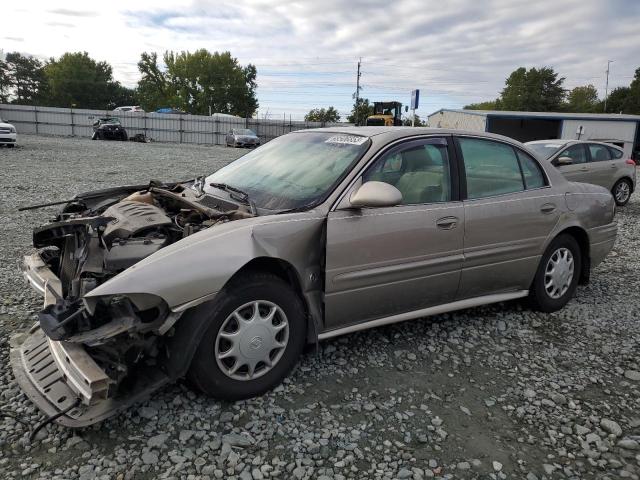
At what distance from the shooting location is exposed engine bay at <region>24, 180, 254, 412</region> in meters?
2.43

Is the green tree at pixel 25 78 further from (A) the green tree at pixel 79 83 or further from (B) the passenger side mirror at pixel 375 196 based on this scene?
(B) the passenger side mirror at pixel 375 196

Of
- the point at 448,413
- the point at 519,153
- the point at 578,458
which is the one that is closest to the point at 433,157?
the point at 519,153

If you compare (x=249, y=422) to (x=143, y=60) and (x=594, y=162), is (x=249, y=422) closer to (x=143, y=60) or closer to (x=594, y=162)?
(x=594, y=162)

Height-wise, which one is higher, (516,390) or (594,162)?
(594,162)

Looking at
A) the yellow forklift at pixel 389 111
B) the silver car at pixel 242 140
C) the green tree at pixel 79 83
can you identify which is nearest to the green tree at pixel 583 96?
the yellow forklift at pixel 389 111

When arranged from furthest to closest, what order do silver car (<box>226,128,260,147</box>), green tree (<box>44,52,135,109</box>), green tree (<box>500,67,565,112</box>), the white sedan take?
1. green tree (<box>44,52,135,109</box>)
2. green tree (<box>500,67,565,112</box>)
3. silver car (<box>226,128,260,147</box>)
4. the white sedan

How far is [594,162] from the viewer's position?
1094 centimetres

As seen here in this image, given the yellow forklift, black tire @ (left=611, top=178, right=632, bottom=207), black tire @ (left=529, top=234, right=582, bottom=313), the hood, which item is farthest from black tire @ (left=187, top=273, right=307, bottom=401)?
the yellow forklift

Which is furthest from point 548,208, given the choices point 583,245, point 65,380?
point 65,380

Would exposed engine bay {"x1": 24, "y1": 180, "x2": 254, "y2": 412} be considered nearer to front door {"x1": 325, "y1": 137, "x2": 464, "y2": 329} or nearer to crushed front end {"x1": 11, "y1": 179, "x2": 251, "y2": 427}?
crushed front end {"x1": 11, "y1": 179, "x2": 251, "y2": 427}

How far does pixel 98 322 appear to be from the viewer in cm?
249

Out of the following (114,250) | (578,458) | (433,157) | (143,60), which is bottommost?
(578,458)

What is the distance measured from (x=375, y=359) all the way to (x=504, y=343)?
3.60ft

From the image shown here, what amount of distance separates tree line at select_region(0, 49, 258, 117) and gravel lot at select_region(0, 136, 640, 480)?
2966 inches
